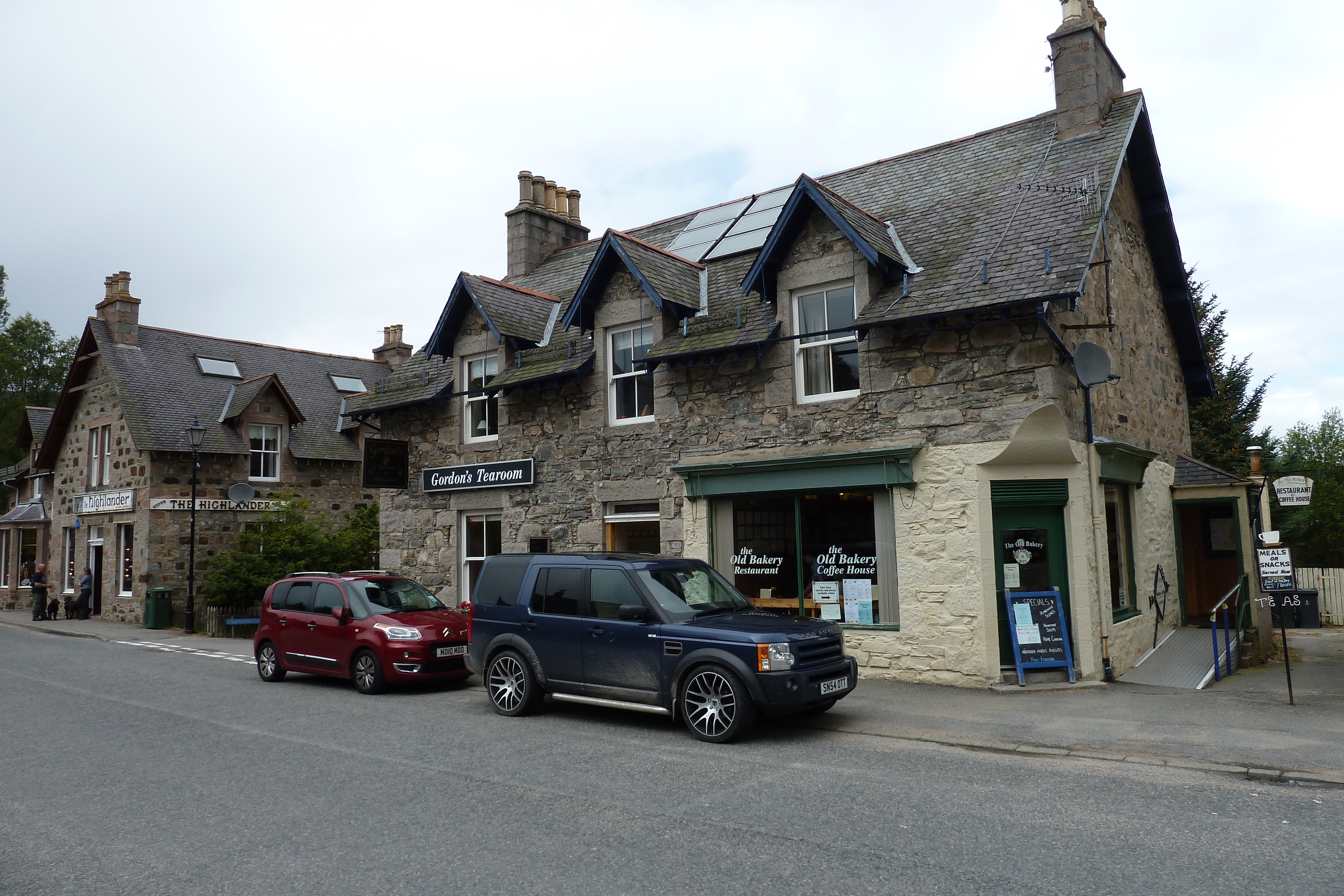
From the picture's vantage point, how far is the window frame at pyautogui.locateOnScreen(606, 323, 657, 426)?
15289 millimetres

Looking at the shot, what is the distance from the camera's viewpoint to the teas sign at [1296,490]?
1209 centimetres

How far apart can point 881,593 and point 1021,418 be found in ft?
9.86

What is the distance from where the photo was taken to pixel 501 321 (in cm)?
1694

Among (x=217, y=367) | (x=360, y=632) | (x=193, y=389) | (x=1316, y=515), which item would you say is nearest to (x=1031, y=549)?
(x=360, y=632)

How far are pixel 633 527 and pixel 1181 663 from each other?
8367mm

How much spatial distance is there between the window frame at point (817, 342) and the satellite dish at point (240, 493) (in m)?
18.8

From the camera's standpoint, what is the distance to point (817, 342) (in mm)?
13422

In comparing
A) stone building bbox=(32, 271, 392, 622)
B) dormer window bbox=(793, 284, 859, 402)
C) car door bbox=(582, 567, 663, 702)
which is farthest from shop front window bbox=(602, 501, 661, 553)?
stone building bbox=(32, 271, 392, 622)

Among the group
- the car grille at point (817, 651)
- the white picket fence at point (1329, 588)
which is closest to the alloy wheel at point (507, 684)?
the car grille at point (817, 651)

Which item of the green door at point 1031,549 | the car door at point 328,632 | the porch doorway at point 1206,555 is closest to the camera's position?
the green door at point 1031,549

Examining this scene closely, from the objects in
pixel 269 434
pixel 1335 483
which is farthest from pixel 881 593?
pixel 1335 483

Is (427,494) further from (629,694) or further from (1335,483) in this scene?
(1335,483)

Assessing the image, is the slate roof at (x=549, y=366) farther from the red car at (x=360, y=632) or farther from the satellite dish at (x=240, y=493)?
the satellite dish at (x=240, y=493)

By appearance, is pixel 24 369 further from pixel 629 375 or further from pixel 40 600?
pixel 629 375
